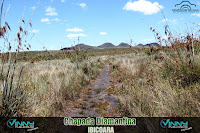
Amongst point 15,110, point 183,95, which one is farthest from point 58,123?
point 183,95

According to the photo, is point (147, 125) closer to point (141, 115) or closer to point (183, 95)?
point (141, 115)

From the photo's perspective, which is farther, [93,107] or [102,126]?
[93,107]

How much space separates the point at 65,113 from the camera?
12.3 feet

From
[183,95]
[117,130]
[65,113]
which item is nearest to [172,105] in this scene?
[183,95]

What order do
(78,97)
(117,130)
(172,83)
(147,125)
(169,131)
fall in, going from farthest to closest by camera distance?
(78,97) → (172,83) → (117,130) → (147,125) → (169,131)

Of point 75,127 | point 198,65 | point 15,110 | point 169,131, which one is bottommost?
point 75,127

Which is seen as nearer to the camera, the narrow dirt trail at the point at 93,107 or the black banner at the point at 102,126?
the black banner at the point at 102,126

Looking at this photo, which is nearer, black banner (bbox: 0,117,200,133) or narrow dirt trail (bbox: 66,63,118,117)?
black banner (bbox: 0,117,200,133)

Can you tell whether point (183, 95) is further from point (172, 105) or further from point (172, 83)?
point (172, 83)

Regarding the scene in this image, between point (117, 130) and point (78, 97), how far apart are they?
2605mm

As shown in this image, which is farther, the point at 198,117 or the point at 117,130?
the point at 117,130

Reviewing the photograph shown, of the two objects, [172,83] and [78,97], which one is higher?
[172,83]

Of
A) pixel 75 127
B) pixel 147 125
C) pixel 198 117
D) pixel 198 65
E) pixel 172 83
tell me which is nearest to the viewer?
pixel 198 117

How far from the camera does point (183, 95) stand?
260cm
